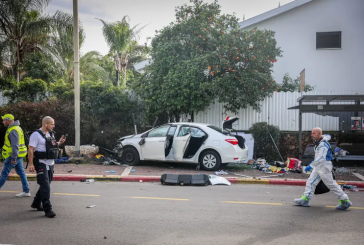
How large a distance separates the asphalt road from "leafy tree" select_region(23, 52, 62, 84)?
55.6 ft

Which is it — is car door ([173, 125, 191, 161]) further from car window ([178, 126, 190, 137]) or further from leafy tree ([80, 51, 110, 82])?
leafy tree ([80, 51, 110, 82])

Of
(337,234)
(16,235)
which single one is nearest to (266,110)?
(337,234)

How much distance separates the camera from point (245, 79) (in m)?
14.1

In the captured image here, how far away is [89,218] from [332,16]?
736 inches

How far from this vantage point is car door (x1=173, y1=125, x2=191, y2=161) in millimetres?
12102

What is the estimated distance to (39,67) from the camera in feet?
81.5

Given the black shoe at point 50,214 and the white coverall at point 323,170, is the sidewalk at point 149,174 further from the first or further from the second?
the black shoe at point 50,214

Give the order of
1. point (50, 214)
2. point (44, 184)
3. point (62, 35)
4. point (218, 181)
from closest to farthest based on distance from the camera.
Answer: point (50, 214) < point (44, 184) < point (218, 181) < point (62, 35)

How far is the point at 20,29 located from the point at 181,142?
17.2 metres

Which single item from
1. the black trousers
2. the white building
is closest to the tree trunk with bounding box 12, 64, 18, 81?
the white building

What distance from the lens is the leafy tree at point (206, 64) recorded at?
14234 millimetres

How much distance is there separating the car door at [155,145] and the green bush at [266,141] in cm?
379

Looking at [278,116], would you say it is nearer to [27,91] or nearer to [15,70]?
[27,91]

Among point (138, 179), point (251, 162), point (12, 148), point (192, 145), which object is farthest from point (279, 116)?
point (12, 148)
